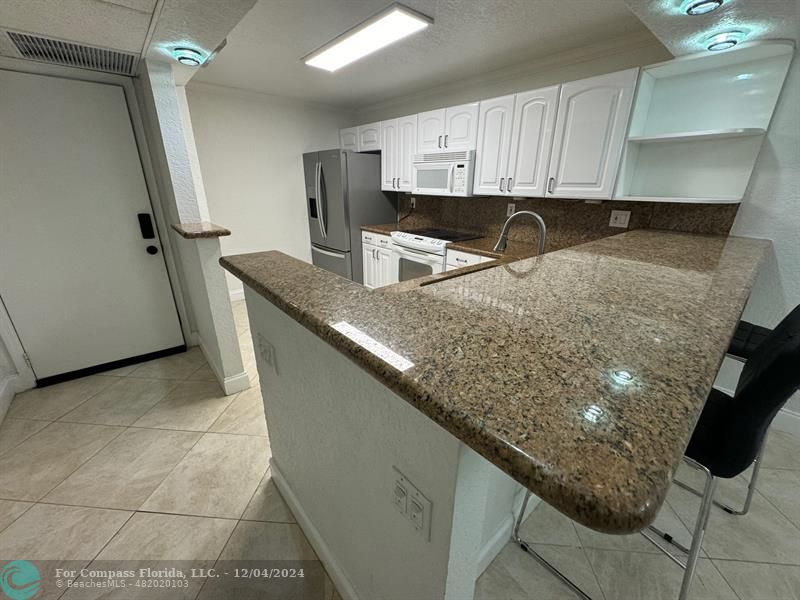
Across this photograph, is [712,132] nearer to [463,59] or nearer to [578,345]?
[463,59]

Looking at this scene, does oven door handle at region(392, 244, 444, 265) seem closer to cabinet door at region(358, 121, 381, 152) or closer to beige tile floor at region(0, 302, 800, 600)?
cabinet door at region(358, 121, 381, 152)

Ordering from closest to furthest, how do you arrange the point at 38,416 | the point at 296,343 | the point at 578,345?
1. the point at 578,345
2. the point at 296,343
3. the point at 38,416

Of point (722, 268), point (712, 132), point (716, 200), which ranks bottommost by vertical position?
point (722, 268)

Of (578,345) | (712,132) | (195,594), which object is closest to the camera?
(578,345)

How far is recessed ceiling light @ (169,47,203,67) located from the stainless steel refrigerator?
1761 mm

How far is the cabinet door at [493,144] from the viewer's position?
8.46 feet

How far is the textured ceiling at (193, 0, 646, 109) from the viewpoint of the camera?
1833 millimetres

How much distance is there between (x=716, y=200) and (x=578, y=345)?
2011mm

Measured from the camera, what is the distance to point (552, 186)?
2.41 m

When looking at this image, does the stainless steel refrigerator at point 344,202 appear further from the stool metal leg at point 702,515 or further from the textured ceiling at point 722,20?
the stool metal leg at point 702,515

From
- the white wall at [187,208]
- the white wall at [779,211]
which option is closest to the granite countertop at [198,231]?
the white wall at [187,208]

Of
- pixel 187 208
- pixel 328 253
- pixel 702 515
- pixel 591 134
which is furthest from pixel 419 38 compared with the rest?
pixel 702 515

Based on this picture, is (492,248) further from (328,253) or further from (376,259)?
(328,253)

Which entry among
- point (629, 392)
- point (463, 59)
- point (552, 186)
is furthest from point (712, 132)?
point (629, 392)
